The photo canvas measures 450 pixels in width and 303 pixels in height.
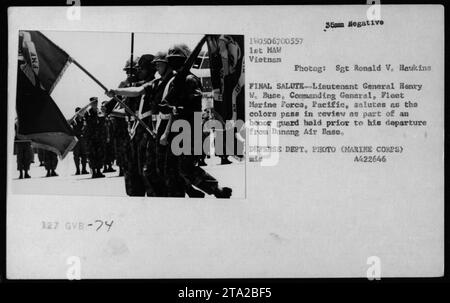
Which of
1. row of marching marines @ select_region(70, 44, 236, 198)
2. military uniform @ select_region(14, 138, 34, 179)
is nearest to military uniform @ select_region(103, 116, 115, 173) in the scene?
row of marching marines @ select_region(70, 44, 236, 198)

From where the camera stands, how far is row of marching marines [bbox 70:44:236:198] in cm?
172

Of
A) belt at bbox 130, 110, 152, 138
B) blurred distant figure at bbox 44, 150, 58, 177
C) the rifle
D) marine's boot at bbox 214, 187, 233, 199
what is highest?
the rifle

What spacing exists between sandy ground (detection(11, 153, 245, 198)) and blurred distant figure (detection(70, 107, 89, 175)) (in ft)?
0.08

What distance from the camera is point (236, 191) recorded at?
171 cm

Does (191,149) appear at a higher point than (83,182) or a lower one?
higher

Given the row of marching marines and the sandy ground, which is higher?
the row of marching marines

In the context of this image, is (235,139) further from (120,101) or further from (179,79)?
(120,101)

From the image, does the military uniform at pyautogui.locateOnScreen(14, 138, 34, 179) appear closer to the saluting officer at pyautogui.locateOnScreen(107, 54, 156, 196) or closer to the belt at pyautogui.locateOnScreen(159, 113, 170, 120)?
the saluting officer at pyautogui.locateOnScreen(107, 54, 156, 196)

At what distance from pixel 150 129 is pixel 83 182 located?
275 millimetres

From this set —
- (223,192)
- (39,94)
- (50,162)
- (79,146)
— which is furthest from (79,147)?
(223,192)

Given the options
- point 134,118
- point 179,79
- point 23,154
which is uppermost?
point 179,79

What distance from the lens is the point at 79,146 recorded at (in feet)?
5.69

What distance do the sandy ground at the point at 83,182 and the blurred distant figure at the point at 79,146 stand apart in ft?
0.08

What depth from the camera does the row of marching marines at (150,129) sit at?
1720 millimetres
